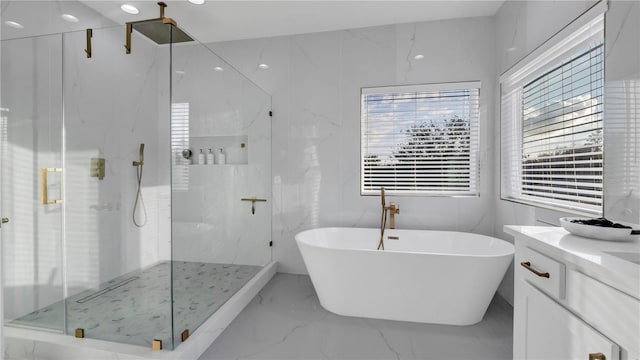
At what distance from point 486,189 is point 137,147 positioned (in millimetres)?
3208

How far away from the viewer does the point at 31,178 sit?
2.10m

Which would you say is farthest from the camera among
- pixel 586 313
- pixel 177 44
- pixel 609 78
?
pixel 177 44

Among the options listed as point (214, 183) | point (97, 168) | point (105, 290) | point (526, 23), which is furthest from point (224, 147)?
point (526, 23)

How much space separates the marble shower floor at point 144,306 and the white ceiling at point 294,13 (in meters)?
2.23

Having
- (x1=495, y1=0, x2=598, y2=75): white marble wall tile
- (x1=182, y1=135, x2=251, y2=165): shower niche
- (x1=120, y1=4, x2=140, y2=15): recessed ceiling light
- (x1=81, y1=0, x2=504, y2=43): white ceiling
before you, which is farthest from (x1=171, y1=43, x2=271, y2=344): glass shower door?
(x1=495, y1=0, x2=598, y2=75): white marble wall tile

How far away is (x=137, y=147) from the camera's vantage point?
253cm

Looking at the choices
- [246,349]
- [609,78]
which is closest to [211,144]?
[246,349]

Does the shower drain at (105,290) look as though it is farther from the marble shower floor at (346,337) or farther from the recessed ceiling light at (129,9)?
the recessed ceiling light at (129,9)

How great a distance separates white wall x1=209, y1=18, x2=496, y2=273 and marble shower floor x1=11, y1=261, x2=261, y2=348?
3.89ft

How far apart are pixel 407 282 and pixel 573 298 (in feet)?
4.23

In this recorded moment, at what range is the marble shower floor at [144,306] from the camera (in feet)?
5.73

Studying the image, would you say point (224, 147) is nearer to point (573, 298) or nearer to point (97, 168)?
point (97, 168)

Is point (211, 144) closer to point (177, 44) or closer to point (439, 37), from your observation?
point (177, 44)

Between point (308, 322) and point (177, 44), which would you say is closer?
point (177, 44)
